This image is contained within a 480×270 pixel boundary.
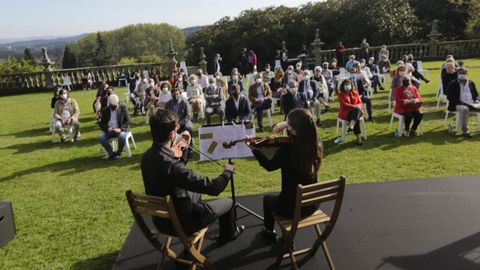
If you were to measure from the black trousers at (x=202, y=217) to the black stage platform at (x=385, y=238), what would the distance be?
1.44ft

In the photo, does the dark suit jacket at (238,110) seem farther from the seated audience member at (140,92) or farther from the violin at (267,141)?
the violin at (267,141)

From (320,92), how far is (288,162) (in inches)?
323

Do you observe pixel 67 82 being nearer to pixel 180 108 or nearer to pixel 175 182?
pixel 180 108

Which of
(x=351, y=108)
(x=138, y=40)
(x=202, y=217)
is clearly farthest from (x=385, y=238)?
(x=138, y=40)

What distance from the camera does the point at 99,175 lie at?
25.5ft

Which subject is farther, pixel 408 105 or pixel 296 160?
pixel 408 105

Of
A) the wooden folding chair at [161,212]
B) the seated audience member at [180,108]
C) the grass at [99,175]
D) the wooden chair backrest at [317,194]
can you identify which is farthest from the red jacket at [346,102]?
the wooden folding chair at [161,212]

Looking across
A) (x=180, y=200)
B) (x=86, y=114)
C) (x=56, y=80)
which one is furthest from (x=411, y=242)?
(x=56, y=80)

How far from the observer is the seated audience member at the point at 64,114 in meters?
10.5

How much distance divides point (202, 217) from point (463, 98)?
24.2 feet

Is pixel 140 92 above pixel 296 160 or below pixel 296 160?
below

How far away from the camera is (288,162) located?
151 inches

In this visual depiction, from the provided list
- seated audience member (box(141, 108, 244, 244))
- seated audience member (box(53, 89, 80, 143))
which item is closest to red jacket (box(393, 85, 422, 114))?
seated audience member (box(141, 108, 244, 244))

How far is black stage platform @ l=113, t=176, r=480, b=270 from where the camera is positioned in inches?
156
